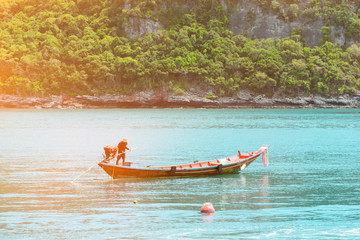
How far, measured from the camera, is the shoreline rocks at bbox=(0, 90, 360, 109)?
505 feet

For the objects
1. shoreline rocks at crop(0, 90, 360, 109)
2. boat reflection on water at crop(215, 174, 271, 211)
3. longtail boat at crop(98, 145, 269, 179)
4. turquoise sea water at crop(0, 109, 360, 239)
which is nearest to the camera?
turquoise sea water at crop(0, 109, 360, 239)

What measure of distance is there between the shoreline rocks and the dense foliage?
189 centimetres

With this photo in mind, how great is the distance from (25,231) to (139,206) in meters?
5.38

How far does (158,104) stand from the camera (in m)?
158

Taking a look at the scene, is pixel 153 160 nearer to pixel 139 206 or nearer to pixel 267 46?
pixel 139 206

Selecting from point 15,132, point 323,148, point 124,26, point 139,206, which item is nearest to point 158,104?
point 124,26

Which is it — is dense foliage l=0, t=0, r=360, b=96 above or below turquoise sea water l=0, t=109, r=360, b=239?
above

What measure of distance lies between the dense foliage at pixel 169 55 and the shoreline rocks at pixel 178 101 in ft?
6.20

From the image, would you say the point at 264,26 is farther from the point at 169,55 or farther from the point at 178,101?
the point at 178,101

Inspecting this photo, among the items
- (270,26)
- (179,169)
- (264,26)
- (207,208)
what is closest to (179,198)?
(207,208)

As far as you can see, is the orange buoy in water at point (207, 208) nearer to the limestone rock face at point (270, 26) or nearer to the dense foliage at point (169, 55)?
the dense foliage at point (169, 55)

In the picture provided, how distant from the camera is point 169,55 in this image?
523 feet

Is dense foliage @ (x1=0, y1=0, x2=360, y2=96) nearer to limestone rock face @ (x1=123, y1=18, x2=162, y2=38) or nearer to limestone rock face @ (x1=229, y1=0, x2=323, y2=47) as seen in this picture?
limestone rock face @ (x1=123, y1=18, x2=162, y2=38)

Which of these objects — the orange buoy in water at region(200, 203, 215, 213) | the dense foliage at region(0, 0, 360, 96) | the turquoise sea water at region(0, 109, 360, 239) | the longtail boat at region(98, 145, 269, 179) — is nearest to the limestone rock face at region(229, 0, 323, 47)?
the dense foliage at region(0, 0, 360, 96)
